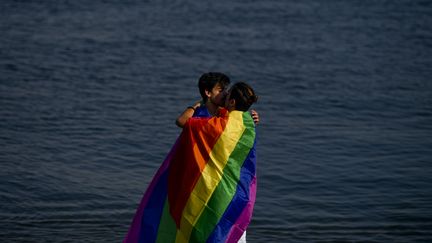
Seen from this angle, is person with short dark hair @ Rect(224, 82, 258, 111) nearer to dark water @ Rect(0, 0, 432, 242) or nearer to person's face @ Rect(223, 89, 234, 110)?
person's face @ Rect(223, 89, 234, 110)

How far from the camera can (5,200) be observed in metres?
10.1

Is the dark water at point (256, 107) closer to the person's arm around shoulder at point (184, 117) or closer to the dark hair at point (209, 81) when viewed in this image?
the person's arm around shoulder at point (184, 117)

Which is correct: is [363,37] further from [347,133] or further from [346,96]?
[347,133]

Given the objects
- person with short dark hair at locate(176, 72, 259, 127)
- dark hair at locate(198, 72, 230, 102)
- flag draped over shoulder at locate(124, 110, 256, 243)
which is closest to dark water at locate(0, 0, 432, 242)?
flag draped over shoulder at locate(124, 110, 256, 243)

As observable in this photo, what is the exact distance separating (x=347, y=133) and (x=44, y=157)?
4.26 meters

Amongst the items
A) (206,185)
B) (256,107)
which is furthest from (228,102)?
(256,107)

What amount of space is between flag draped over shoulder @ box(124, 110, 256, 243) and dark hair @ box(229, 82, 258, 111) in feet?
0.26

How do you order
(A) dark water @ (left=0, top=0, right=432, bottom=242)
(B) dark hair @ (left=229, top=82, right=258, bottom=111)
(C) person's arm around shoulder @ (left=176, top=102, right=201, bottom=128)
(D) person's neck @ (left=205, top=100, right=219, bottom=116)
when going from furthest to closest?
(A) dark water @ (left=0, top=0, right=432, bottom=242), (D) person's neck @ (left=205, top=100, right=219, bottom=116), (C) person's arm around shoulder @ (left=176, top=102, right=201, bottom=128), (B) dark hair @ (left=229, top=82, right=258, bottom=111)

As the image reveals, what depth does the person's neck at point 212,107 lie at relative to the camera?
6844 millimetres

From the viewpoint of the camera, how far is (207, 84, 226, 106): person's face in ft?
22.3

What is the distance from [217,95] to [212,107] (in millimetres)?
101

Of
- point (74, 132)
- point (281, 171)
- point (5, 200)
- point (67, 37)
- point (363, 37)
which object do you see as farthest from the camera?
point (363, 37)

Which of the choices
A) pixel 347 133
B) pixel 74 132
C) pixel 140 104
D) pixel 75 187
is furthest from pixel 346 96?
pixel 75 187

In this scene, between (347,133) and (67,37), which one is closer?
(347,133)
